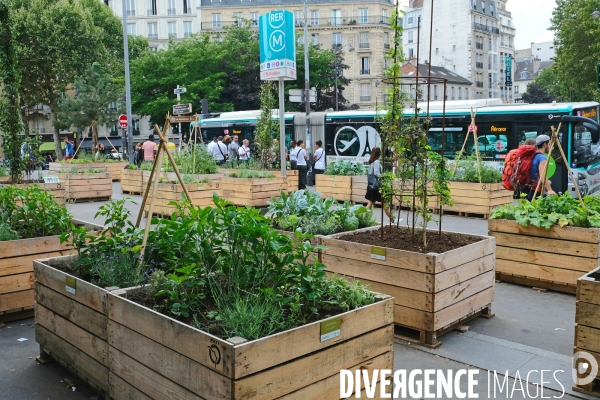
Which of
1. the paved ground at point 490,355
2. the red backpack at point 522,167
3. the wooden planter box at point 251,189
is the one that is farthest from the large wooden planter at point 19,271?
the wooden planter box at point 251,189

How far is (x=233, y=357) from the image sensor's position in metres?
3.43

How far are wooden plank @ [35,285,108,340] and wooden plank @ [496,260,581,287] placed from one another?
5.45 meters

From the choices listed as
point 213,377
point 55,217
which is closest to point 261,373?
point 213,377

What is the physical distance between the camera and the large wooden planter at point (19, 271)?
6605 millimetres

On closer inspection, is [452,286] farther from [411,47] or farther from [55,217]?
[411,47]

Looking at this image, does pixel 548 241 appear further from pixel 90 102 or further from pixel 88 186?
pixel 90 102

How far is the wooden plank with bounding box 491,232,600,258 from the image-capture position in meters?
7.41

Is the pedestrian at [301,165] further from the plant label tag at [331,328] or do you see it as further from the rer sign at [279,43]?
the plant label tag at [331,328]

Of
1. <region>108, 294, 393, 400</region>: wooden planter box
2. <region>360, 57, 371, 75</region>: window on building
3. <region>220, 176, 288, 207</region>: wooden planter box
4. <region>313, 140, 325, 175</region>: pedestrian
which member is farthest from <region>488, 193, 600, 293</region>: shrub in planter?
<region>360, 57, 371, 75</region>: window on building

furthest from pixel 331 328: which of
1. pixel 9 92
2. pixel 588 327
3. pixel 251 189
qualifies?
pixel 251 189

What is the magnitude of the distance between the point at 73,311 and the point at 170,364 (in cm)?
160

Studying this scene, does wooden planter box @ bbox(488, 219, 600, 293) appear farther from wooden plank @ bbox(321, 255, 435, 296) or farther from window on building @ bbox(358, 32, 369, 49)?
window on building @ bbox(358, 32, 369, 49)

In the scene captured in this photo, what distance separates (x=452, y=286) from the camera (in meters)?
6.08

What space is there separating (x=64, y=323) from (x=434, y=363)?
3.21 metres
